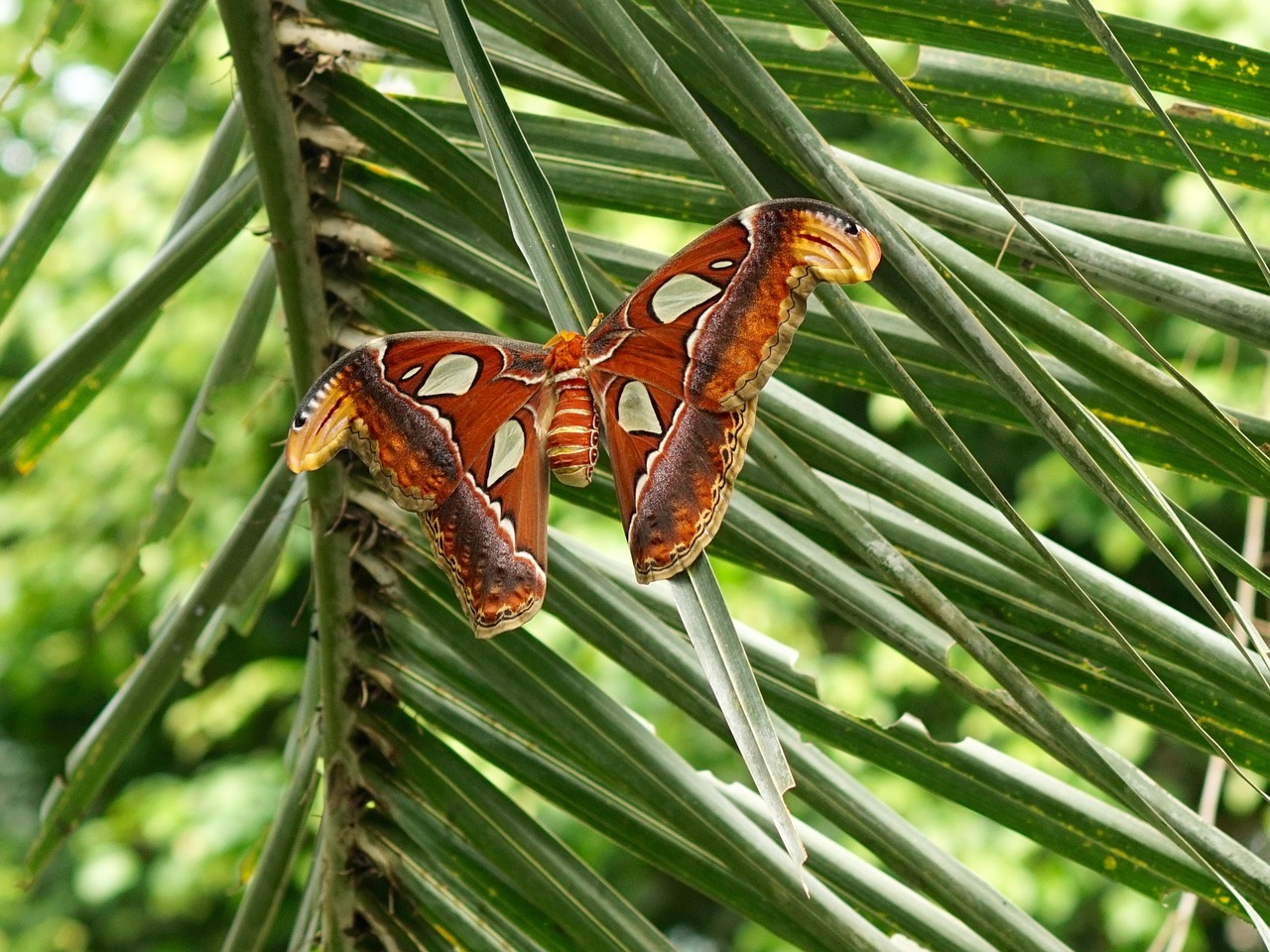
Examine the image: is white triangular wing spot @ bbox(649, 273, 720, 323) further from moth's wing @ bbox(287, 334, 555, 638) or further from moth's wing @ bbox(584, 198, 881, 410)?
moth's wing @ bbox(287, 334, 555, 638)

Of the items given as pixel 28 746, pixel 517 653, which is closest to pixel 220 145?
pixel 517 653

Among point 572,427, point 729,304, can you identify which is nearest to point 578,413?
point 572,427

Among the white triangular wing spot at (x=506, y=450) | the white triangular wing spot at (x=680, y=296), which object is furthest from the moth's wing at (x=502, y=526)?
the white triangular wing spot at (x=680, y=296)

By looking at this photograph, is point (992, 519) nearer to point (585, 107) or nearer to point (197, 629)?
point (585, 107)

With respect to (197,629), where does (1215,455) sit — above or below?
above

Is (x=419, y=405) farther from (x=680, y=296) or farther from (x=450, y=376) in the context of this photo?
(x=680, y=296)
